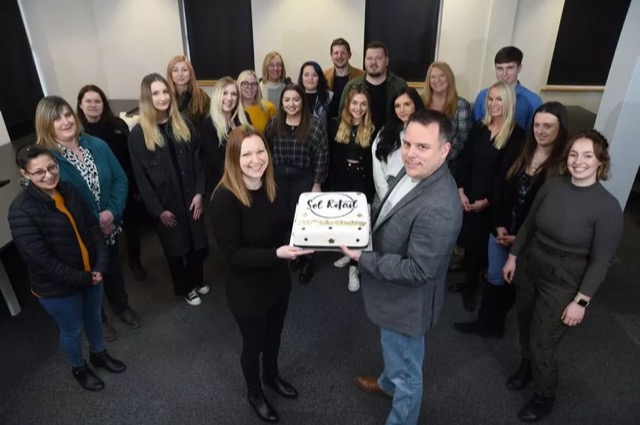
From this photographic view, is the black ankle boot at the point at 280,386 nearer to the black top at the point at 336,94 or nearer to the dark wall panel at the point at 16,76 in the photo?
the black top at the point at 336,94

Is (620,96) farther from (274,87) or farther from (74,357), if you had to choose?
(74,357)

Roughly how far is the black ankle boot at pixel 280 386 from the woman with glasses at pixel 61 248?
0.96m

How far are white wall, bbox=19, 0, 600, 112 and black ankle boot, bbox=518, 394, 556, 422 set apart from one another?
4208 mm

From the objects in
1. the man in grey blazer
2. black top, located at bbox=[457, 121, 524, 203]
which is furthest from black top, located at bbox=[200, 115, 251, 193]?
black top, located at bbox=[457, 121, 524, 203]

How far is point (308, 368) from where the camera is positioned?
2.58 meters

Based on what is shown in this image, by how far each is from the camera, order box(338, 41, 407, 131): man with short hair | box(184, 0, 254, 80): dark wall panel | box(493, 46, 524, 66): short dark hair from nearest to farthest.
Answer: box(493, 46, 524, 66): short dark hair < box(338, 41, 407, 131): man with short hair < box(184, 0, 254, 80): dark wall panel

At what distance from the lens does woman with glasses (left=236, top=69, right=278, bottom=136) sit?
3268 millimetres

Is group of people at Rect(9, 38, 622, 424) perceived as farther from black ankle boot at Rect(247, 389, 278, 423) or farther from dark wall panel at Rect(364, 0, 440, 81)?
dark wall panel at Rect(364, 0, 440, 81)

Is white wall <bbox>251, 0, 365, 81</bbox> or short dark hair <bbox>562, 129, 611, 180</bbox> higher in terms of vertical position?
white wall <bbox>251, 0, 365, 81</bbox>

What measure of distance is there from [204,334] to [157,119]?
1.45m

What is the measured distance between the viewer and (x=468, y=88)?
552 cm

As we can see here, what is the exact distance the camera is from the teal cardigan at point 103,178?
233 centimetres

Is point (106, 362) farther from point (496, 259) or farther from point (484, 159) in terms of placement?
point (484, 159)

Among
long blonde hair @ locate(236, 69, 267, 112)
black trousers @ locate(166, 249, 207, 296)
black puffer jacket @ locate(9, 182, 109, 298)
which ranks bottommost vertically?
black trousers @ locate(166, 249, 207, 296)
